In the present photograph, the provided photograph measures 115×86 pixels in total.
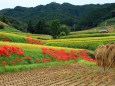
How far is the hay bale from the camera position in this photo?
25.9m

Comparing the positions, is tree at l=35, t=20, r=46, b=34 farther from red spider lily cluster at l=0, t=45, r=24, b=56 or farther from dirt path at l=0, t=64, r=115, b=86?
dirt path at l=0, t=64, r=115, b=86

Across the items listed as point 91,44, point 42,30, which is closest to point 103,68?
point 91,44

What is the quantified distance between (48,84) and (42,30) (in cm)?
11315

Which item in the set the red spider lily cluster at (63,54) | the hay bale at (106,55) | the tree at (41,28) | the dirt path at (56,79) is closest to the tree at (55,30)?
the tree at (41,28)

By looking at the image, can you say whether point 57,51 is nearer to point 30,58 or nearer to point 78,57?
point 78,57

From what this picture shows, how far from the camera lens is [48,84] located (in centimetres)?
2023

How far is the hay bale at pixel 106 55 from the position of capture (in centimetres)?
2589

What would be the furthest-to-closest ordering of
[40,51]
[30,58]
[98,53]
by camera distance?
1. [40,51]
2. [30,58]
3. [98,53]

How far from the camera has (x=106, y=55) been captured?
2684cm

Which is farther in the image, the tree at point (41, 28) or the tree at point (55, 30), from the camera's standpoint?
the tree at point (41, 28)

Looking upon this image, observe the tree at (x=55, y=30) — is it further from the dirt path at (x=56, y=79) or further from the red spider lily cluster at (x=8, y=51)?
the dirt path at (x=56, y=79)

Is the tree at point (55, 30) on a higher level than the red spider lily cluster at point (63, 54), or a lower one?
higher

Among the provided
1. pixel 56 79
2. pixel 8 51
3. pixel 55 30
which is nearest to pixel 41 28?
pixel 55 30

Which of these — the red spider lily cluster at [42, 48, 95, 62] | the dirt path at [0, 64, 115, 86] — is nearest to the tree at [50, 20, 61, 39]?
the red spider lily cluster at [42, 48, 95, 62]
